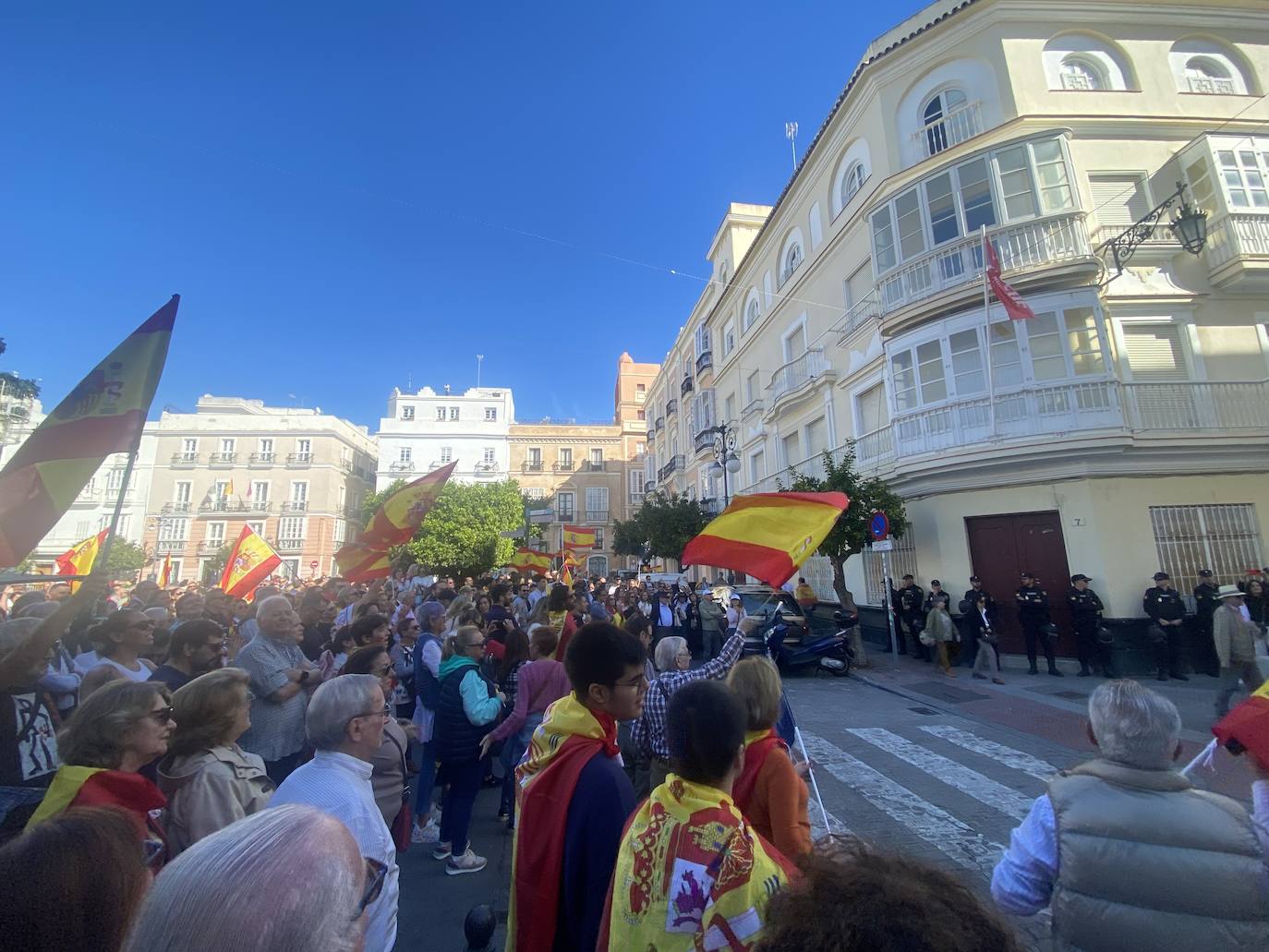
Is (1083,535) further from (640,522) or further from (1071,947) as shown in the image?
(640,522)

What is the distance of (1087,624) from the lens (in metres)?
11.0

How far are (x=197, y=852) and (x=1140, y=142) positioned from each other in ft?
64.7

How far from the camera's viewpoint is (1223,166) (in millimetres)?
12750

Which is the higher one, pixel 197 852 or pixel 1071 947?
pixel 197 852

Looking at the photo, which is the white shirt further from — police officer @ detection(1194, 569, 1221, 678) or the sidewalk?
police officer @ detection(1194, 569, 1221, 678)

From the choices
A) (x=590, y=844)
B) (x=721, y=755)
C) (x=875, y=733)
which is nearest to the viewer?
(x=721, y=755)

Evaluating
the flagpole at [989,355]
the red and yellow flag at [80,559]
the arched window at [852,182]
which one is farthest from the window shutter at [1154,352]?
the red and yellow flag at [80,559]

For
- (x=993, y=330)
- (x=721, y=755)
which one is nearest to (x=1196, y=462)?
(x=993, y=330)

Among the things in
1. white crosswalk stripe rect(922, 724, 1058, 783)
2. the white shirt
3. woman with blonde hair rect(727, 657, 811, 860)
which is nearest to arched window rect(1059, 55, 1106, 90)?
white crosswalk stripe rect(922, 724, 1058, 783)

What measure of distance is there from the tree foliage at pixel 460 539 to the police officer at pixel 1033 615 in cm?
2539

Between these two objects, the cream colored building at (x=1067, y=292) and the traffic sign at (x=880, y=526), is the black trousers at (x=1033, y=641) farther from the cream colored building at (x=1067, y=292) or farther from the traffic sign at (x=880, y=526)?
the traffic sign at (x=880, y=526)

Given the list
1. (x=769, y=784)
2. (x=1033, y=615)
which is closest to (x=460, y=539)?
(x=1033, y=615)

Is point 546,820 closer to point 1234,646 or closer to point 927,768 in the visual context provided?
point 927,768

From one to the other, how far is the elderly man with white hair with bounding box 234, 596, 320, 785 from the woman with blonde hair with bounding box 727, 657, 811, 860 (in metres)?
2.82
